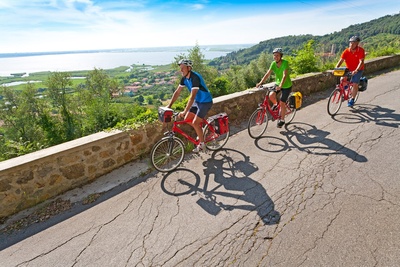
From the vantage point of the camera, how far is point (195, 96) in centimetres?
411

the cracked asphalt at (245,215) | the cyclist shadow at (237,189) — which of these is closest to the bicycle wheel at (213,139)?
the cracked asphalt at (245,215)

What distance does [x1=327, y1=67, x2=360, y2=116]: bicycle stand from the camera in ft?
21.0

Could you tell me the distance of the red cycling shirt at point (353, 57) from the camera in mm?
6295

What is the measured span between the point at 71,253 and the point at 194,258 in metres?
1.58

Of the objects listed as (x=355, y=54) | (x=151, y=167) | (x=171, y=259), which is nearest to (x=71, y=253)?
(x=171, y=259)

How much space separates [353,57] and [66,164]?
7.88m

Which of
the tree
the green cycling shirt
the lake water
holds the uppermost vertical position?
the lake water

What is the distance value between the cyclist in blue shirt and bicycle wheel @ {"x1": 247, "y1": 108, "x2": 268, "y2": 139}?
1481mm

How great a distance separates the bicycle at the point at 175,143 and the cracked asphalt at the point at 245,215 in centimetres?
24

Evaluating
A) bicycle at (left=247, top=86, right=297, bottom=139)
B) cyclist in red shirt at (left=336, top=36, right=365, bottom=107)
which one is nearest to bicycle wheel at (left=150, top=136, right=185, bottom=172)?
bicycle at (left=247, top=86, right=297, bottom=139)

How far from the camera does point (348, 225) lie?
2.77 metres

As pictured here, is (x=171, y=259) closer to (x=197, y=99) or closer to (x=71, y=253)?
(x=71, y=253)

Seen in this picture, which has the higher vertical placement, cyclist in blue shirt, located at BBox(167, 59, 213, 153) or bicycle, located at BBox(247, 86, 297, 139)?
cyclist in blue shirt, located at BBox(167, 59, 213, 153)

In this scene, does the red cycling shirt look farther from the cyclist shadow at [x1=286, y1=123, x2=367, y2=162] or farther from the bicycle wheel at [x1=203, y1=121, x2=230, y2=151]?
the bicycle wheel at [x1=203, y1=121, x2=230, y2=151]
